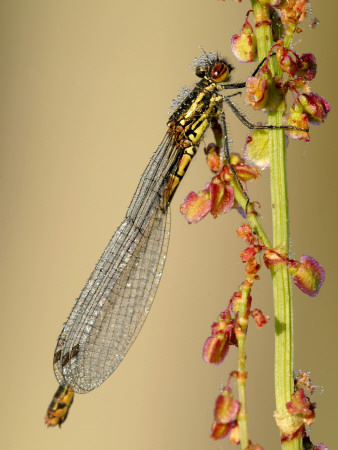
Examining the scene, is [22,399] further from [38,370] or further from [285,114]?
[285,114]

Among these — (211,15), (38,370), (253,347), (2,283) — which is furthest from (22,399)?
(211,15)

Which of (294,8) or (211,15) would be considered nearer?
(294,8)

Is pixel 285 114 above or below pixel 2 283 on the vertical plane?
below

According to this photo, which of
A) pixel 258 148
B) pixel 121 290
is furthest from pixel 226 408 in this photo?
pixel 121 290

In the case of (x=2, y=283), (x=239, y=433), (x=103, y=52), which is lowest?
(x=239, y=433)

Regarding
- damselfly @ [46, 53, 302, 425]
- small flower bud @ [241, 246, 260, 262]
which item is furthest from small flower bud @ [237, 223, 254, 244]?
damselfly @ [46, 53, 302, 425]

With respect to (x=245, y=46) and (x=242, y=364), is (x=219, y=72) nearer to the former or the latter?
(x=245, y=46)
